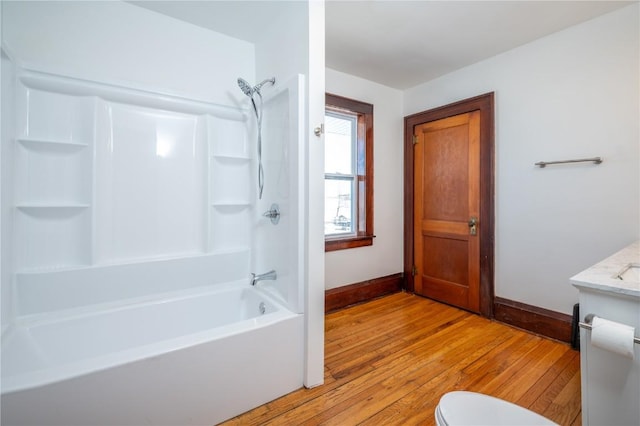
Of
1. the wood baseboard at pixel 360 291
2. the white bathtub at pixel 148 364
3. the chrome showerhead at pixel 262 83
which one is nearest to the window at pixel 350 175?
the wood baseboard at pixel 360 291

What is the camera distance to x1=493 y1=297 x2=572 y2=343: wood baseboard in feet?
7.34

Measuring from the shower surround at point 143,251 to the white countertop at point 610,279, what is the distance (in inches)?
52.6

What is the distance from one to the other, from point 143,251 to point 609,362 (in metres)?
2.55

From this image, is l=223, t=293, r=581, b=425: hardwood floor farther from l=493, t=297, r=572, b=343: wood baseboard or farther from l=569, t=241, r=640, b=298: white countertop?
l=569, t=241, r=640, b=298: white countertop

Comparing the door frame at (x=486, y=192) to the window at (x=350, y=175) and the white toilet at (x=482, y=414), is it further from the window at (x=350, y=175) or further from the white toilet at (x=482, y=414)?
the white toilet at (x=482, y=414)

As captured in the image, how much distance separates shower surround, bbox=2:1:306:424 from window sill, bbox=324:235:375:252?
32.9 inches

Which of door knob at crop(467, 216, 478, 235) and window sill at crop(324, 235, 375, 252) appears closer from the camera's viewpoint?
door knob at crop(467, 216, 478, 235)

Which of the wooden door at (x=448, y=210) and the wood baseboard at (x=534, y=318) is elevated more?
the wooden door at (x=448, y=210)

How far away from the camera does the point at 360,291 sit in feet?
10.2

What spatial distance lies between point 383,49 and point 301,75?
4.14 ft

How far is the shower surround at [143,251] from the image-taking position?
1308mm

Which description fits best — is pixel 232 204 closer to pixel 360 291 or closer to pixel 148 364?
pixel 148 364

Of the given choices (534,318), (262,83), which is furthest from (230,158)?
(534,318)

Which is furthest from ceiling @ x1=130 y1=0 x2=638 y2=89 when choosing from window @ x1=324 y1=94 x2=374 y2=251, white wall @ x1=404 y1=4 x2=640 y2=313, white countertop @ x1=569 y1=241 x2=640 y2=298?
white countertop @ x1=569 y1=241 x2=640 y2=298
